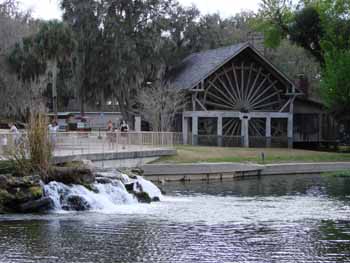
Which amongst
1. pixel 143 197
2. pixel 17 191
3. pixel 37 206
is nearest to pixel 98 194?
pixel 143 197

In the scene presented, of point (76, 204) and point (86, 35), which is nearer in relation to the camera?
point (76, 204)

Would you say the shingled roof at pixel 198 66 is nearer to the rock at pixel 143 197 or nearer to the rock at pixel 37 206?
the rock at pixel 143 197

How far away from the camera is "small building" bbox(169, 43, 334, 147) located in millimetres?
48281

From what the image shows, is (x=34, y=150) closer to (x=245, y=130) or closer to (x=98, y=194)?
(x=98, y=194)

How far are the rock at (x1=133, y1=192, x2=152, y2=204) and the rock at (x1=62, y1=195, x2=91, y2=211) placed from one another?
2.78m

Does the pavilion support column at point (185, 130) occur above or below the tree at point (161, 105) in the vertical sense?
below

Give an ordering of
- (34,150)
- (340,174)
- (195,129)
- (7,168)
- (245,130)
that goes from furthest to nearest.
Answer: (245,130)
(195,129)
(340,174)
(7,168)
(34,150)

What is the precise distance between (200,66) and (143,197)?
26.5 metres

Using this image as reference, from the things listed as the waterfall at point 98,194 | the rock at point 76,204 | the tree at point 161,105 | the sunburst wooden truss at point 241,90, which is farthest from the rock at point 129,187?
the sunburst wooden truss at point 241,90

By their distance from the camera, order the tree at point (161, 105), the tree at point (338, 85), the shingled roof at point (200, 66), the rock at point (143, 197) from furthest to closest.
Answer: the shingled roof at point (200, 66)
the tree at point (161, 105)
the tree at point (338, 85)
the rock at point (143, 197)

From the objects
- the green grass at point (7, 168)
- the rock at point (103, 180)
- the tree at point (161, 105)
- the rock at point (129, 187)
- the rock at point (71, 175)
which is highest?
the tree at point (161, 105)

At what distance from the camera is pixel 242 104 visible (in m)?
50.5

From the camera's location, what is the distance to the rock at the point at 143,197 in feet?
82.5

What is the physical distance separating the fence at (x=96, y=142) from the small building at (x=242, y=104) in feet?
36.7
